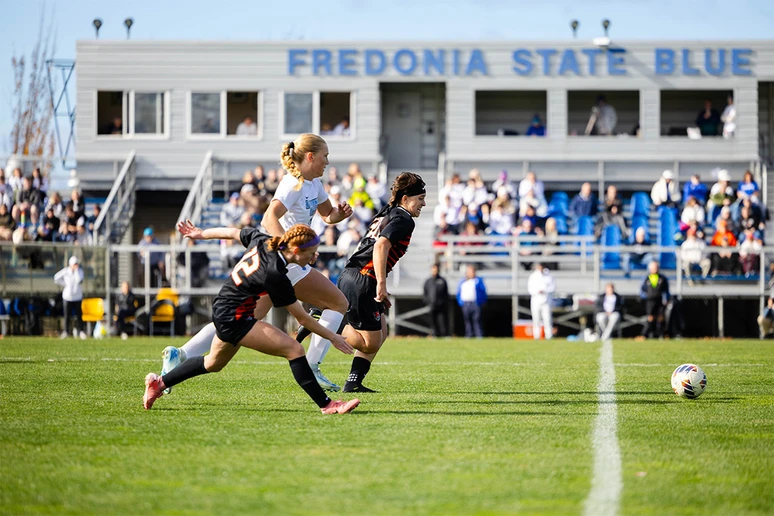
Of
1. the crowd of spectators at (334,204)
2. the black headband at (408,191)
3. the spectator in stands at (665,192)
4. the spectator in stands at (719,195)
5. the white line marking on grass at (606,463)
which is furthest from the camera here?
Answer: the spectator in stands at (665,192)

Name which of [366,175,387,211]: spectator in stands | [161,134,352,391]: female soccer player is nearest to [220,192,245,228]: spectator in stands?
[366,175,387,211]: spectator in stands

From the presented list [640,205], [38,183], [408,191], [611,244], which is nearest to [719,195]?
[640,205]

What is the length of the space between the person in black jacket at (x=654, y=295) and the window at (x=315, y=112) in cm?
1081

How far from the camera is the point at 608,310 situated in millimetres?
22266

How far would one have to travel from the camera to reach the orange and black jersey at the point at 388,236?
8.97m

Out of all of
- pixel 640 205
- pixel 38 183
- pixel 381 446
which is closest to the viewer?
pixel 381 446

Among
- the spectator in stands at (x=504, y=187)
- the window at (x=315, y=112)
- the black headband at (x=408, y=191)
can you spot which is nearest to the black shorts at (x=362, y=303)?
the black headband at (x=408, y=191)

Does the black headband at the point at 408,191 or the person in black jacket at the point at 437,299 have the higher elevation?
the black headband at the point at 408,191

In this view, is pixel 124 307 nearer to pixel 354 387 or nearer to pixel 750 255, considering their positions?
pixel 750 255

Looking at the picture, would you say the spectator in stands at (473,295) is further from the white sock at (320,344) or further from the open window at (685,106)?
the white sock at (320,344)

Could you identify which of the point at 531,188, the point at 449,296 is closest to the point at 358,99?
the point at 531,188

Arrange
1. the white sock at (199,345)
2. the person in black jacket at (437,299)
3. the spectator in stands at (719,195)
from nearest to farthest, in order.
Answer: the white sock at (199,345), the person in black jacket at (437,299), the spectator in stands at (719,195)

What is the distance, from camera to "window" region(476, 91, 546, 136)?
1223 inches

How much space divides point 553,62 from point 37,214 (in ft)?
45.9
